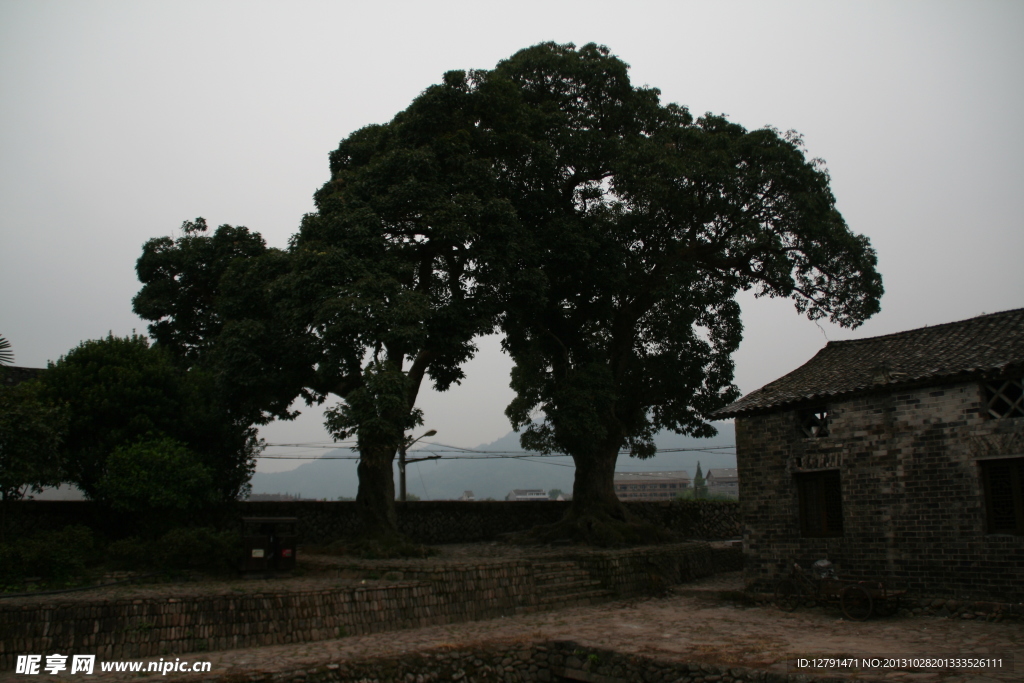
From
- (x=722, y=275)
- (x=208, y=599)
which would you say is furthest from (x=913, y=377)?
(x=208, y=599)

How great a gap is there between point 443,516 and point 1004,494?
665 inches

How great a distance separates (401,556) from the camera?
19.1 metres

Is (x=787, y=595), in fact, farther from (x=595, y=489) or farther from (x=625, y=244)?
(x=625, y=244)

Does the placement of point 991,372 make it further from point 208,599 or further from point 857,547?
point 208,599

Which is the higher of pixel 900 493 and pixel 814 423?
pixel 814 423

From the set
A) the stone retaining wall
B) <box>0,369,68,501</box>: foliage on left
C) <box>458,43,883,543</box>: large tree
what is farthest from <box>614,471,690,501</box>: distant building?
<box>0,369,68,501</box>: foliage on left

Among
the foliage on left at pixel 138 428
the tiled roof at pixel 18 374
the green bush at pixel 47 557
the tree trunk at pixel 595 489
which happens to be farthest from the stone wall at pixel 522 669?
the tiled roof at pixel 18 374

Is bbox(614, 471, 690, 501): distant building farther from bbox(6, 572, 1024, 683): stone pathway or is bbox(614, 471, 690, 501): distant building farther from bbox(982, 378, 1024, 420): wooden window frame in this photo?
bbox(982, 378, 1024, 420): wooden window frame

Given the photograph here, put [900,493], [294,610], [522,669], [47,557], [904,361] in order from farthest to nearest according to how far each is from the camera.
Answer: [904,361], [900,493], [47,557], [522,669], [294,610]

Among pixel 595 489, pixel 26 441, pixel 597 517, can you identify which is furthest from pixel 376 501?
pixel 26 441

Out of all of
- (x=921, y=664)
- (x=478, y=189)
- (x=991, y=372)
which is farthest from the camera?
(x=478, y=189)

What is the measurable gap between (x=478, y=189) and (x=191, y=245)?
8427 millimetres

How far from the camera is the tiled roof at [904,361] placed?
15.0 meters

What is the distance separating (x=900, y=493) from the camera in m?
15.5
